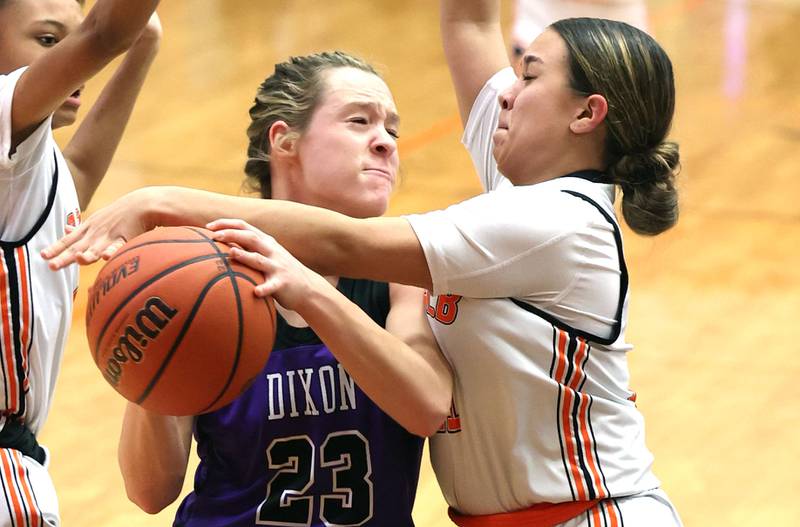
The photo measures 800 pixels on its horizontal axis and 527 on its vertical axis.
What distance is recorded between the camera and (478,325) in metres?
2.77

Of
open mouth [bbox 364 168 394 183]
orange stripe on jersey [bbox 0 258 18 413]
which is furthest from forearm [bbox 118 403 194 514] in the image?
open mouth [bbox 364 168 394 183]

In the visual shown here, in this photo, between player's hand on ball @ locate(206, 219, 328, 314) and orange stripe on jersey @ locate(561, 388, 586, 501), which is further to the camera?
orange stripe on jersey @ locate(561, 388, 586, 501)

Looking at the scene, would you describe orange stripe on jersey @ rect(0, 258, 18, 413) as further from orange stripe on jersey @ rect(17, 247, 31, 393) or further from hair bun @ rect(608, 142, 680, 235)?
hair bun @ rect(608, 142, 680, 235)

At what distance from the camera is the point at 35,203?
3195 mm

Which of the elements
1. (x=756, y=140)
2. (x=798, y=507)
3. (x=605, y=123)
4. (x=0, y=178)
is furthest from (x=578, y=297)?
(x=756, y=140)

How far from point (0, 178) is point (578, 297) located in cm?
138

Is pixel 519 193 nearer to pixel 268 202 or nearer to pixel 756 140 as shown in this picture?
pixel 268 202

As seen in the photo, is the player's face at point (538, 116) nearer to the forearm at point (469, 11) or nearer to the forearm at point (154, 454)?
the forearm at point (469, 11)

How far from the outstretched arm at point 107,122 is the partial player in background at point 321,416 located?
2.67 feet

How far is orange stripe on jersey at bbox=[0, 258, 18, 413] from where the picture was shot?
3.12 meters

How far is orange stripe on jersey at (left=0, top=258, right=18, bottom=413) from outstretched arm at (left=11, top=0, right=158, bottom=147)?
0.41m

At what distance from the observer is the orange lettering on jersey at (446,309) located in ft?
9.22

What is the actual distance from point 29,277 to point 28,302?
0.06 m

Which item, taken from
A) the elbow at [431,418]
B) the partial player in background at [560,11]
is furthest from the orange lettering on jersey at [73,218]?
the partial player in background at [560,11]
